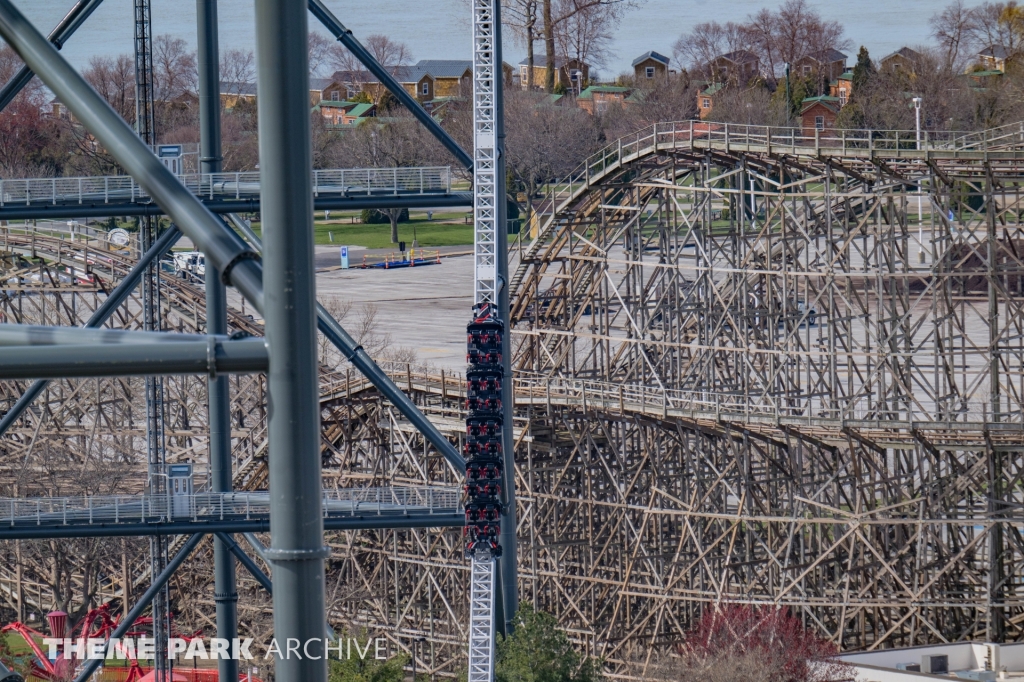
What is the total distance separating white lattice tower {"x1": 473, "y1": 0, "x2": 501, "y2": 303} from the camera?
14.9 meters

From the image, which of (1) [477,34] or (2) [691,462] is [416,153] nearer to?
(2) [691,462]

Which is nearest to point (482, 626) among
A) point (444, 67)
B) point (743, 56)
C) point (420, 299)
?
point (420, 299)

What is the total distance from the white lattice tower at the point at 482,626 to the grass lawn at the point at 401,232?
4981 cm

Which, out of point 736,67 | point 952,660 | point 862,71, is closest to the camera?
point 952,660

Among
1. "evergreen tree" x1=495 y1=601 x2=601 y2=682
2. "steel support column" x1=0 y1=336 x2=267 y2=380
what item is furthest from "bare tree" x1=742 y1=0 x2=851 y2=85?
"steel support column" x1=0 y1=336 x2=267 y2=380

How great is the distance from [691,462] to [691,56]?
2600 inches

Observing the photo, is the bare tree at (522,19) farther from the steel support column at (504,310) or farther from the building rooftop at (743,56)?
the steel support column at (504,310)

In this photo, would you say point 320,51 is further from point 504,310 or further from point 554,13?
point 504,310

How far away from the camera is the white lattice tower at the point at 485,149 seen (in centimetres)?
1487

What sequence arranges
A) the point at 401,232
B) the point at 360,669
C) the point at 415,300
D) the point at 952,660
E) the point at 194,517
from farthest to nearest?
the point at 401,232, the point at 415,300, the point at 952,660, the point at 360,669, the point at 194,517

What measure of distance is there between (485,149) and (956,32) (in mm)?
74530

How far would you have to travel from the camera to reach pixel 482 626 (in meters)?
17.6

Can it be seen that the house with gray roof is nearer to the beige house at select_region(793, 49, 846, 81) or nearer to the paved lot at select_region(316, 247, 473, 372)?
the beige house at select_region(793, 49, 846, 81)

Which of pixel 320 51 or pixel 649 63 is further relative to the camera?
pixel 649 63
